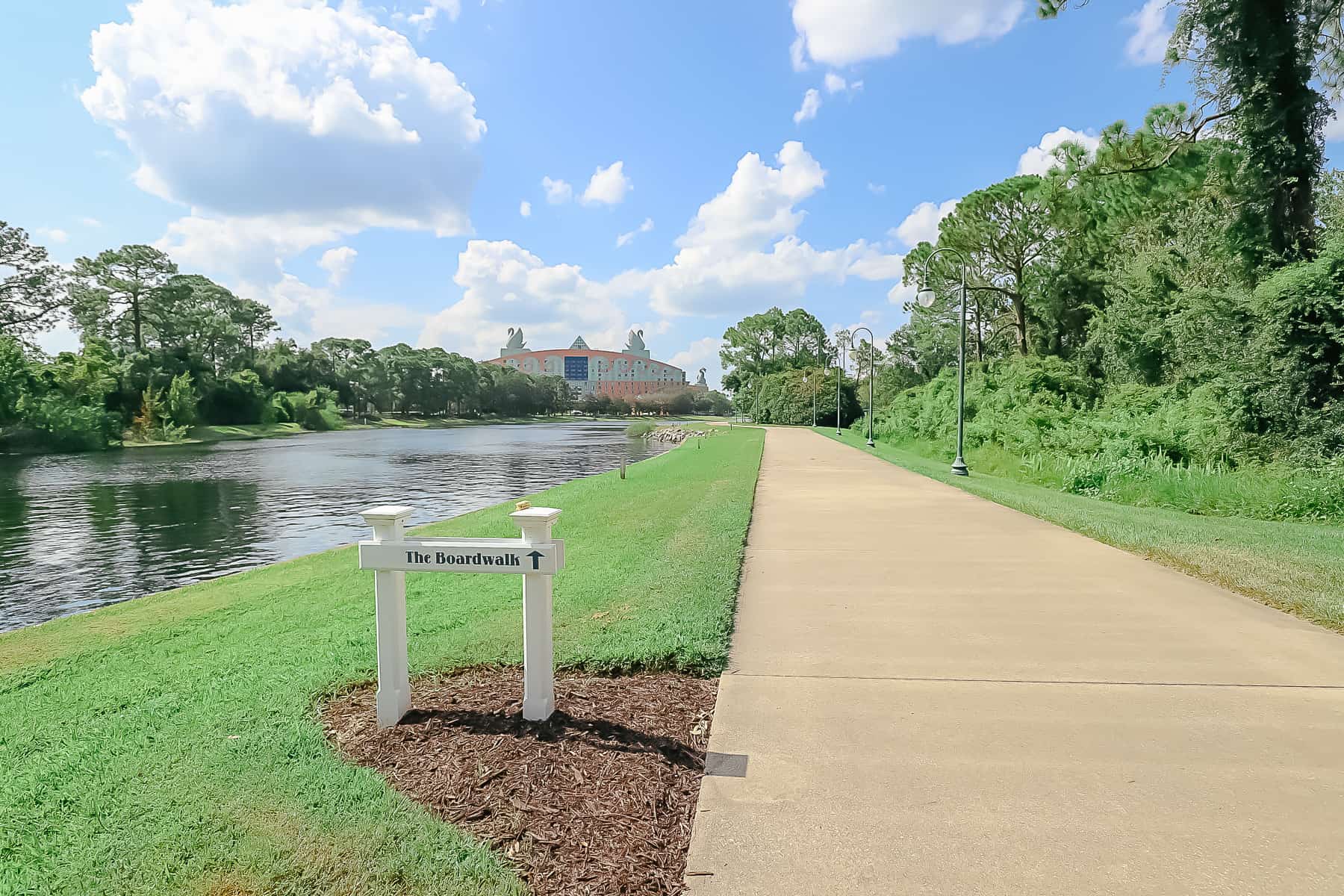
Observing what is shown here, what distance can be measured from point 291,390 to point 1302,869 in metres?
96.7

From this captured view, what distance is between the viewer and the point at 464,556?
3750 millimetres

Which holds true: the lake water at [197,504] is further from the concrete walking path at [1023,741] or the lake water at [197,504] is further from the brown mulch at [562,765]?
the concrete walking path at [1023,741]

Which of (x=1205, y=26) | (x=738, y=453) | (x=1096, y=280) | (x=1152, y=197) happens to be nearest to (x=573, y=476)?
(x=738, y=453)

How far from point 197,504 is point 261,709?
19.9 metres

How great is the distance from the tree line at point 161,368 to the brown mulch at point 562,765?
175ft

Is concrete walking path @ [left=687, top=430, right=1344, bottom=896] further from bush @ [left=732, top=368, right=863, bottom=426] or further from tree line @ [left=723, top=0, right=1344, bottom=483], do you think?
bush @ [left=732, top=368, right=863, bottom=426]

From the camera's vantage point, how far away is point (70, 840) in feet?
9.48

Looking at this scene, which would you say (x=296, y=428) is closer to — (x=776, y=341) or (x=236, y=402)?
(x=236, y=402)

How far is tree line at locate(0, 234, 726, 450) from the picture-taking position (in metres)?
47.7

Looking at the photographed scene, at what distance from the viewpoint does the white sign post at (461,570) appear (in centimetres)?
367

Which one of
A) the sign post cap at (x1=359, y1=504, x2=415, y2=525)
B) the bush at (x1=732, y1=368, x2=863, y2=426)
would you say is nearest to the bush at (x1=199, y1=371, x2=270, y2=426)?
the bush at (x1=732, y1=368, x2=863, y2=426)

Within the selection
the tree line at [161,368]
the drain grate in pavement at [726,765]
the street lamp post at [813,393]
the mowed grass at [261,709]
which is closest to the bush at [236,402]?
the tree line at [161,368]

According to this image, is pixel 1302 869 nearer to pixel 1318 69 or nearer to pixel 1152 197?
pixel 1318 69

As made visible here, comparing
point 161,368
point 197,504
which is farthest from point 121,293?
point 197,504
